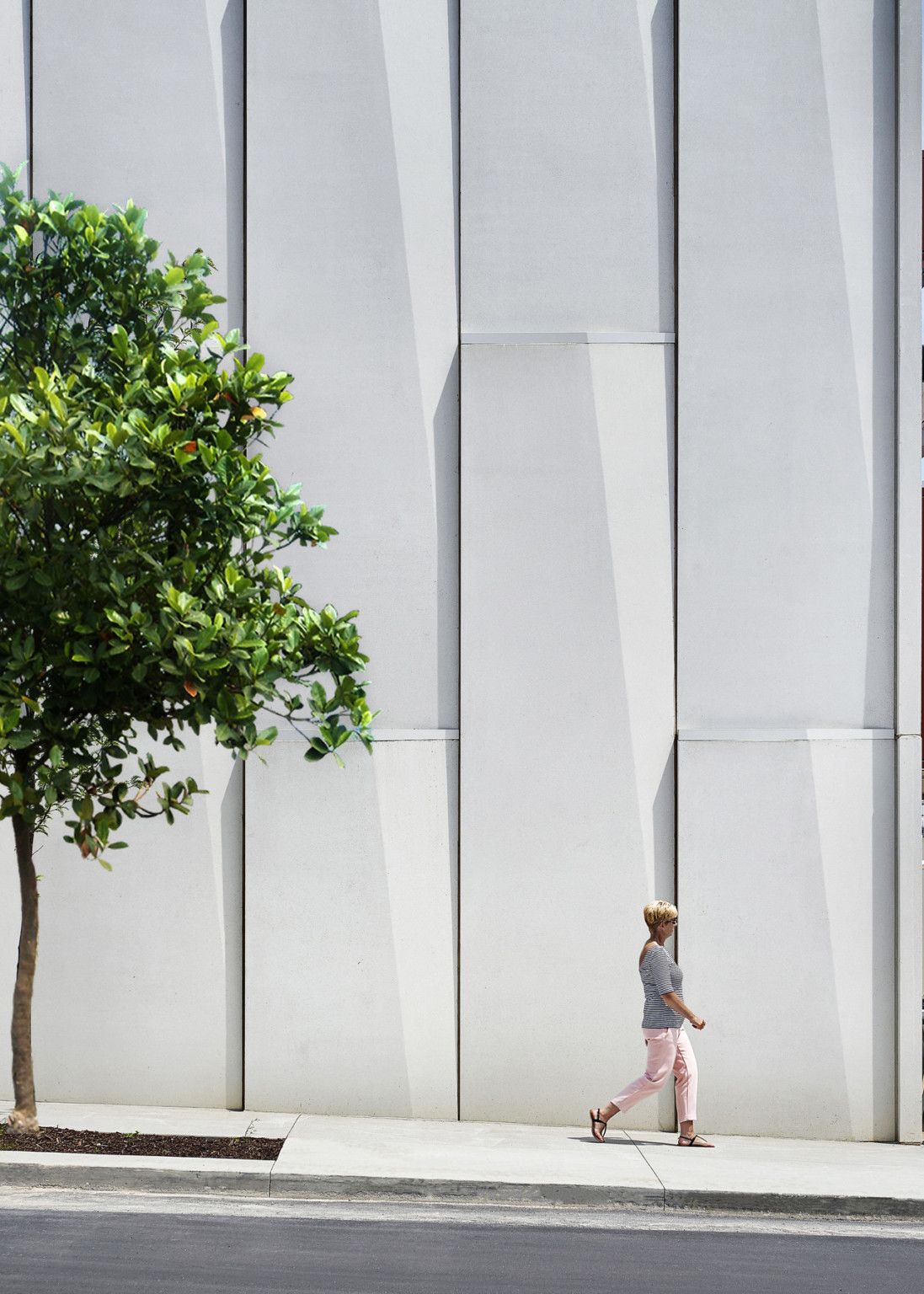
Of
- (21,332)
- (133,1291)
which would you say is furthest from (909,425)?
(133,1291)

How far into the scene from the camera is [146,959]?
860 cm

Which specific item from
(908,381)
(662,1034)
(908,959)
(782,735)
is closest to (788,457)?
(908,381)

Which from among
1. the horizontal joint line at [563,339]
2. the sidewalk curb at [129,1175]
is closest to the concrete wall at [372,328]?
the horizontal joint line at [563,339]

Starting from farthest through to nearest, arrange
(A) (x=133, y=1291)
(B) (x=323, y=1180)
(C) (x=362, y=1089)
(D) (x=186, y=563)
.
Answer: (C) (x=362, y=1089) → (B) (x=323, y=1180) → (D) (x=186, y=563) → (A) (x=133, y=1291)

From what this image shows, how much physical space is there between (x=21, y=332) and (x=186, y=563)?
2.17m

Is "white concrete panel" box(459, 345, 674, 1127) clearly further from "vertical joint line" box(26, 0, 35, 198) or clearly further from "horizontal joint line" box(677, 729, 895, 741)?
"vertical joint line" box(26, 0, 35, 198)

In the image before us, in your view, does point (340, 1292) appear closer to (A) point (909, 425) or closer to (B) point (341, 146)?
(A) point (909, 425)

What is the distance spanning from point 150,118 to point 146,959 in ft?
21.8

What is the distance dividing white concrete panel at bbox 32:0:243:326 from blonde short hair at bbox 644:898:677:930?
549cm

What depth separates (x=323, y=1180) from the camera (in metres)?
6.66

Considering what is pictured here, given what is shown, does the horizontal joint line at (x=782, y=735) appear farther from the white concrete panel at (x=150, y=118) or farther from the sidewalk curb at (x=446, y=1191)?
the white concrete panel at (x=150, y=118)

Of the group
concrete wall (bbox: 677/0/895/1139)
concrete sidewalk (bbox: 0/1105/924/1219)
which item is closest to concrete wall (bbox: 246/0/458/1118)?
concrete wall (bbox: 677/0/895/1139)

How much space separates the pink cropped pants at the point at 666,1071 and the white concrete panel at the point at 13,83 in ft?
26.8

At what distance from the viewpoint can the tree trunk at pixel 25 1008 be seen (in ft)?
23.2
